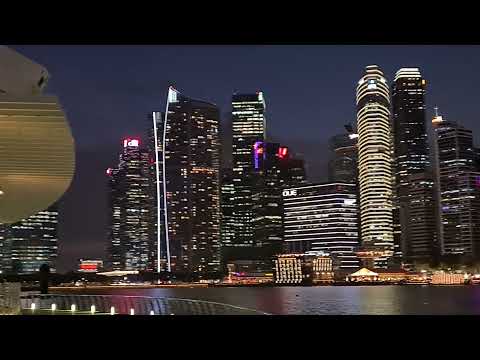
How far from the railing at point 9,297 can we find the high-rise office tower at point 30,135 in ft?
3.72

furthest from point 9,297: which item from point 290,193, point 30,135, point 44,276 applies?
Answer: point 290,193

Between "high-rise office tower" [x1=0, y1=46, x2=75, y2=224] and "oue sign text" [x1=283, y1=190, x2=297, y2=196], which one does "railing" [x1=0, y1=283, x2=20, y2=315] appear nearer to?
"high-rise office tower" [x1=0, y1=46, x2=75, y2=224]

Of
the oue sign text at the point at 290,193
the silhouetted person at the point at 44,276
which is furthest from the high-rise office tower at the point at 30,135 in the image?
the oue sign text at the point at 290,193

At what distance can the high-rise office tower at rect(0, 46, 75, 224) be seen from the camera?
486 centimetres

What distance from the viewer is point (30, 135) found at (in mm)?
5316

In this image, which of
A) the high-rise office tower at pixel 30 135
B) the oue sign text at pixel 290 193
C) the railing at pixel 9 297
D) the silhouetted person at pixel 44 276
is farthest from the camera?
the oue sign text at pixel 290 193

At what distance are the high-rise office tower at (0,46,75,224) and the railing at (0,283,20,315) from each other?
3.72 ft

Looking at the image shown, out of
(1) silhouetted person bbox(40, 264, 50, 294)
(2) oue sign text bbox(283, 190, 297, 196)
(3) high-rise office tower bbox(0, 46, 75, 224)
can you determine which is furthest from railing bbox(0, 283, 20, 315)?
(2) oue sign text bbox(283, 190, 297, 196)

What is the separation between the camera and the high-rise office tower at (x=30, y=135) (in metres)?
4.86

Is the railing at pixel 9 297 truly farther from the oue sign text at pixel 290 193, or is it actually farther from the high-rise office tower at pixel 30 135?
the oue sign text at pixel 290 193

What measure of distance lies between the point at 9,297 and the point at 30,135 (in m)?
2.92

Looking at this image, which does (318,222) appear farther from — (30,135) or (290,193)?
(30,135)
